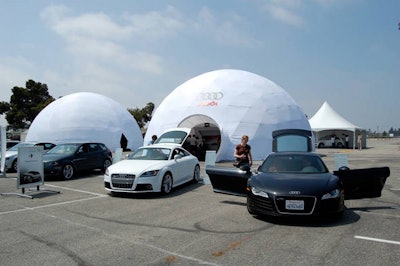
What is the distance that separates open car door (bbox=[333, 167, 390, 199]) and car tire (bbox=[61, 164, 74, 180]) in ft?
32.7

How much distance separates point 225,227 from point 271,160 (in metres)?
2.36

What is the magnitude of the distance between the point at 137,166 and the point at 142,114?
219 feet

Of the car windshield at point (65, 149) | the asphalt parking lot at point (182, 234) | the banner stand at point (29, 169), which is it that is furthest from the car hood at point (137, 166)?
the car windshield at point (65, 149)

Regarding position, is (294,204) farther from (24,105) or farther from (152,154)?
(24,105)

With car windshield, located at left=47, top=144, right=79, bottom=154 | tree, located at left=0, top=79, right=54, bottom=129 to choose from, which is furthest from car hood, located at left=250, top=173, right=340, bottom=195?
tree, located at left=0, top=79, right=54, bottom=129

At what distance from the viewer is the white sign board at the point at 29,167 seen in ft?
31.8

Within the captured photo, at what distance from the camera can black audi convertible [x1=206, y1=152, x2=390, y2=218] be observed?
20.3 feet

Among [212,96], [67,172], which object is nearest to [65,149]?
[67,172]

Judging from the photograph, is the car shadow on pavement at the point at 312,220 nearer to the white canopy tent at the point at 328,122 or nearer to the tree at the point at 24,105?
the white canopy tent at the point at 328,122

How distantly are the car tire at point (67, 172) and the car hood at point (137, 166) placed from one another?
4.19 meters

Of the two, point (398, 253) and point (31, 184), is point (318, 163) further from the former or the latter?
point (31, 184)

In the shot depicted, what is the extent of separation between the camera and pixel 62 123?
109 ft

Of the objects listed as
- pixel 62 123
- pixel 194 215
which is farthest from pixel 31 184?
pixel 62 123

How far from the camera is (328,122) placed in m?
42.8
